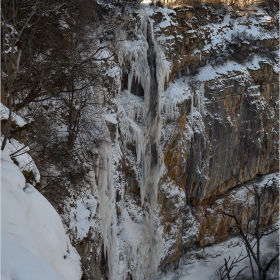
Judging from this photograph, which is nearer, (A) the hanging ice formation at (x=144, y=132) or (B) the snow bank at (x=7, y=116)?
(B) the snow bank at (x=7, y=116)

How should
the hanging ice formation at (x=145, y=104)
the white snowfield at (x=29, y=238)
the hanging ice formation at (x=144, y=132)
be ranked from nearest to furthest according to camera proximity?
the white snowfield at (x=29, y=238) → the hanging ice formation at (x=144, y=132) → the hanging ice formation at (x=145, y=104)

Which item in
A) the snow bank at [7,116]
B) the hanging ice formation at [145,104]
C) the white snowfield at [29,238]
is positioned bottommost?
the white snowfield at [29,238]

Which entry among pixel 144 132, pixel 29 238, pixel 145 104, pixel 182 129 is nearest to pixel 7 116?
pixel 29 238

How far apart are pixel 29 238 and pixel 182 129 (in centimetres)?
1013

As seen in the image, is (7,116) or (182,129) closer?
(7,116)

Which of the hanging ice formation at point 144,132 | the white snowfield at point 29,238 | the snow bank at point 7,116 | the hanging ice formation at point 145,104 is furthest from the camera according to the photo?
the hanging ice formation at point 145,104

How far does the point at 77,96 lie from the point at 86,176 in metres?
2.31

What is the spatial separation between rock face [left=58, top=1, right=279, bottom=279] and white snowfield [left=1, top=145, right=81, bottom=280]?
510 centimetres

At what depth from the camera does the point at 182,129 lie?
472 inches

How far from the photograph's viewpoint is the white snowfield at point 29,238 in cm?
169

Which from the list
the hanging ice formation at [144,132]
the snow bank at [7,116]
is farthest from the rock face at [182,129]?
the snow bank at [7,116]

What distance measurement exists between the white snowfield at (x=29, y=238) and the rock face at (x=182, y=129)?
16.7 feet

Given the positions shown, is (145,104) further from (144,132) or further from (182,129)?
(182,129)

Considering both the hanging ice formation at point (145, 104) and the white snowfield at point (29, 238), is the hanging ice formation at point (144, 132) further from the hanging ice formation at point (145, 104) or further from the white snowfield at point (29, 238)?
the white snowfield at point (29, 238)
